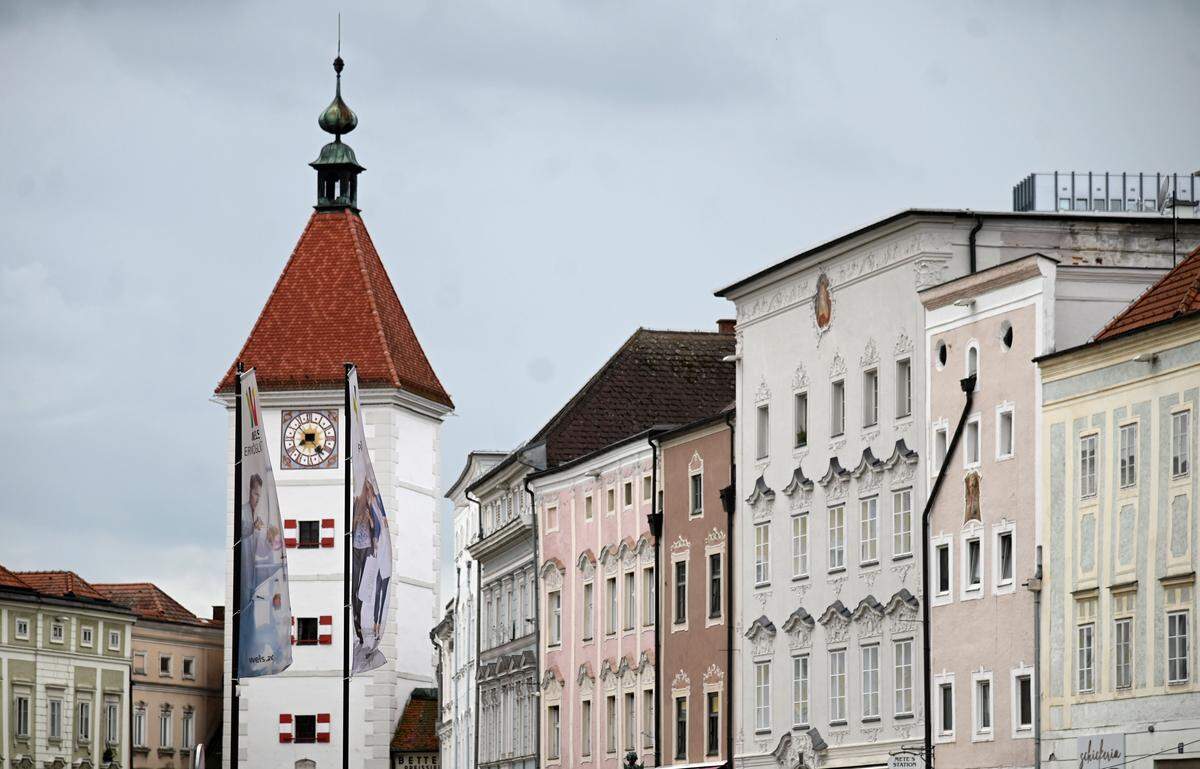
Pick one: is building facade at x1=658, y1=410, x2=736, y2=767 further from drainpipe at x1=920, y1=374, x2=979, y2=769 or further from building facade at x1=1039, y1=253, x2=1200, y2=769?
building facade at x1=1039, y1=253, x2=1200, y2=769

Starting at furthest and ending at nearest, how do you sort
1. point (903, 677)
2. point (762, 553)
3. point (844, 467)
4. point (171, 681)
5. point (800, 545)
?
1. point (171, 681)
2. point (762, 553)
3. point (800, 545)
4. point (844, 467)
5. point (903, 677)

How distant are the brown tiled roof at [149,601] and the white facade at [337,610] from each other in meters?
16.2

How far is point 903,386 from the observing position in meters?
58.6

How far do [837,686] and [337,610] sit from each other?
6078 cm

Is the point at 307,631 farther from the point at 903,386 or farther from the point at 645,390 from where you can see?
the point at 903,386

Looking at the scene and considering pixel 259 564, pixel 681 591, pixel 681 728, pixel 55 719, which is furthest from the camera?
pixel 55 719

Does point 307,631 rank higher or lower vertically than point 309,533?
lower

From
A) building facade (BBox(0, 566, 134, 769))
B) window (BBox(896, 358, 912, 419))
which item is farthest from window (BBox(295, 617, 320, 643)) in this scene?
window (BBox(896, 358, 912, 419))

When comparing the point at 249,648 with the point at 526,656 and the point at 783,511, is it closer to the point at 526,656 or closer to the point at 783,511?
the point at 783,511

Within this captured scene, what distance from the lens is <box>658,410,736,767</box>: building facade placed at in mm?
67062

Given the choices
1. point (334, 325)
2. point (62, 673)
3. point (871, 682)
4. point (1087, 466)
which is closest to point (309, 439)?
point (334, 325)

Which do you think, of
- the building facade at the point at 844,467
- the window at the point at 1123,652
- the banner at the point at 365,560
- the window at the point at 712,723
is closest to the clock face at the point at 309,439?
the window at the point at 712,723

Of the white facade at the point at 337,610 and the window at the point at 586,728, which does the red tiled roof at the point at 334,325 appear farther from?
the window at the point at 586,728

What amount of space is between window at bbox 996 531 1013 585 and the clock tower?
219ft
